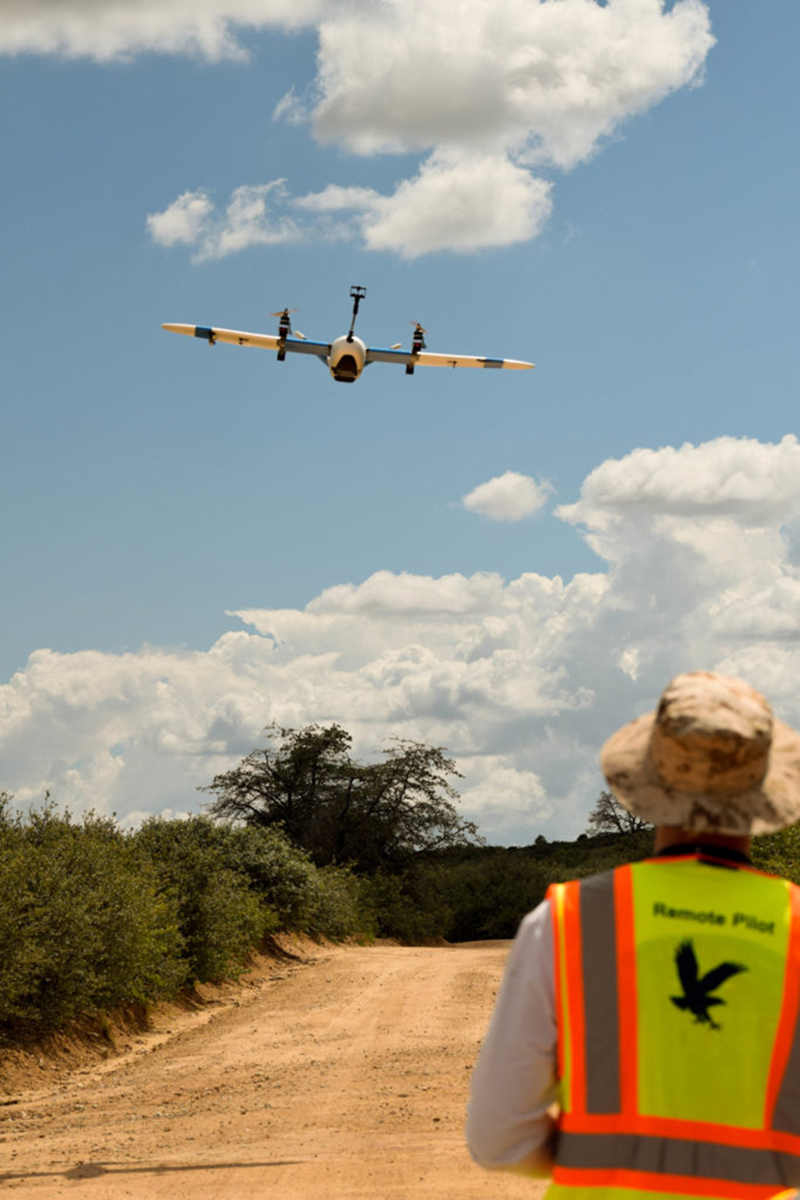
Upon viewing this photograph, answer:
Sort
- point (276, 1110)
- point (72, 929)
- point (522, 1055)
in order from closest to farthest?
point (522, 1055) → point (276, 1110) → point (72, 929)

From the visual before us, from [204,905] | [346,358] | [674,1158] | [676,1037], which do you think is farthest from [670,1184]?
[346,358]

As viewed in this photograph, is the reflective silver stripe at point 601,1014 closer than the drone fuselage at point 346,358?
Yes

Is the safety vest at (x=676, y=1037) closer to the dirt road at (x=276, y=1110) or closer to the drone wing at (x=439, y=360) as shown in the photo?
the dirt road at (x=276, y=1110)

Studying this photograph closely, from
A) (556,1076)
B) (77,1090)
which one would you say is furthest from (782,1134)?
(77,1090)

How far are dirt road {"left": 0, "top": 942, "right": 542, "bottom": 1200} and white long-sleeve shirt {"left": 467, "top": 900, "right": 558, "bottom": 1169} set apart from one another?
557 centimetres

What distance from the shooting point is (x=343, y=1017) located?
16719 mm

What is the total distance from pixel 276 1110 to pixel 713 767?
9053mm

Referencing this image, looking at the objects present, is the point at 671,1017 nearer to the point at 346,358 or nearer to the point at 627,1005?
the point at 627,1005

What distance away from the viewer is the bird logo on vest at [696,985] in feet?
7.17

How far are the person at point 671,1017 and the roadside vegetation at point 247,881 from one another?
12893mm

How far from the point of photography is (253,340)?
1419 inches

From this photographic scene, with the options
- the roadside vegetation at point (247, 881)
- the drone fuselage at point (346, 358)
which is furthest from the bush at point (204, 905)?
the drone fuselage at point (346, 358)

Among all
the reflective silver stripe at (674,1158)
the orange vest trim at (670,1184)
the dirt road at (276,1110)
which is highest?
the reflective silver stripe at (674,1158)

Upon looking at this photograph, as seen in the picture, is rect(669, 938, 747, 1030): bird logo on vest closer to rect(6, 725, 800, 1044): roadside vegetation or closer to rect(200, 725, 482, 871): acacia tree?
rect(6, 725, 800, 1044): roadside vegetation
